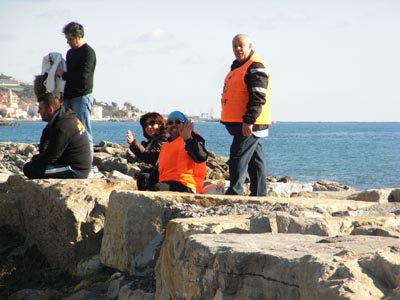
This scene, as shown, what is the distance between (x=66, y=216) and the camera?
23.2ft

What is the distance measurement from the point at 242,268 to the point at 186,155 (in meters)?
3.17

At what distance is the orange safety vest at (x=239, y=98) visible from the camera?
803 centimetres

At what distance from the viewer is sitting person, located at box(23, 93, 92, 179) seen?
27.1 feet

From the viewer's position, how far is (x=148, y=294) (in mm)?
5391

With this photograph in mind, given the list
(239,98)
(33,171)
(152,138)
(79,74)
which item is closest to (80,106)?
(79,74)

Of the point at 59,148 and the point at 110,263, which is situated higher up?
the point at 59,148

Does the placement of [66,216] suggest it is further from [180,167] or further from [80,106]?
[80,106]

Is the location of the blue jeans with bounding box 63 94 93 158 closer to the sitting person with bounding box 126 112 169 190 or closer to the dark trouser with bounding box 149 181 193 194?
the sitting person with bounding box 126 112 169 190

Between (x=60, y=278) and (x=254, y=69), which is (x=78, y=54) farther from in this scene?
(x=60, y=278)

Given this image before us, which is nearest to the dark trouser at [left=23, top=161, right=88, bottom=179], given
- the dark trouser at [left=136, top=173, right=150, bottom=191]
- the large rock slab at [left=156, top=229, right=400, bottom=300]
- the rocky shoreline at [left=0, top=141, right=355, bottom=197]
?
the rocky shoreline at [left=0, top=141, right=355, bottom=197]

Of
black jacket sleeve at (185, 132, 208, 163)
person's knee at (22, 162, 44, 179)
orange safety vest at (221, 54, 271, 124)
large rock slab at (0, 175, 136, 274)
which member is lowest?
large rock slab at (0, 175, 136, 274)

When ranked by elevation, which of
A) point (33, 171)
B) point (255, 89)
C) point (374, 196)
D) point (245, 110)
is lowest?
point (374, 196)

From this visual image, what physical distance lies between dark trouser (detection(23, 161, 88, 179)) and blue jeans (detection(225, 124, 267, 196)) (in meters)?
1.57

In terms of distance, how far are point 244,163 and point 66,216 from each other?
184 centimetres
